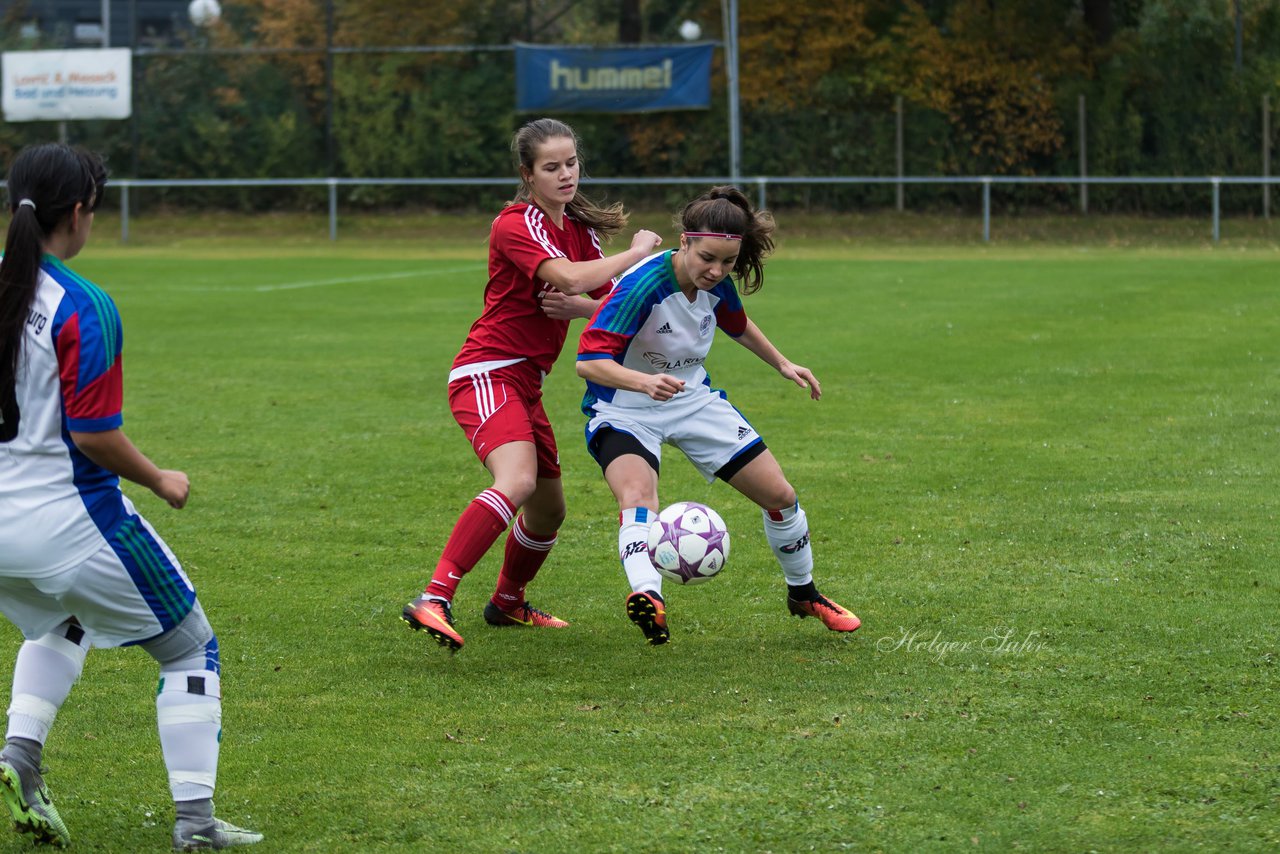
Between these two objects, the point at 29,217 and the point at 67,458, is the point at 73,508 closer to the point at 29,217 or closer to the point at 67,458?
the point at 67,458

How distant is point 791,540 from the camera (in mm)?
5977

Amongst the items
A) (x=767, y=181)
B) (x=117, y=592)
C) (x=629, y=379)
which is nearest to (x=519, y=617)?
(x=629, y=379)

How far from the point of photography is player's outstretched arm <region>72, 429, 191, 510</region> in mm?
3730

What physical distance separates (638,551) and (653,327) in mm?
844

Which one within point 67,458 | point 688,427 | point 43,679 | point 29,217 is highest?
point 29,217

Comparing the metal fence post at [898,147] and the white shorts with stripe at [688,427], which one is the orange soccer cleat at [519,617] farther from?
the metal fence post at [898,147]

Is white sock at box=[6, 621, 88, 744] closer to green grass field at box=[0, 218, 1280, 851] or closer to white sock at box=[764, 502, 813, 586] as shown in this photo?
green grass field at box=[0, 218, 1280, 851]

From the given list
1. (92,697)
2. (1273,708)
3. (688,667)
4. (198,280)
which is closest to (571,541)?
(688,667)

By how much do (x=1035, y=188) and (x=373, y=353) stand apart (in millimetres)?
19185

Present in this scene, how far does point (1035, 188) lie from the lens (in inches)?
1211

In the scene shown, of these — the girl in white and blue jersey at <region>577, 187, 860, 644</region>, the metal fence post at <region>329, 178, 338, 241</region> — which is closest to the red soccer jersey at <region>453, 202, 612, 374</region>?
the girl in white and blue jersey at <region>577, 187, 860, 644</region>

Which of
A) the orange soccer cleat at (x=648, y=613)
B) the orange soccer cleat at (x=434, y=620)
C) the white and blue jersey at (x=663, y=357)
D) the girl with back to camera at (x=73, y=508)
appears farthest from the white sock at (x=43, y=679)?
the white and blue jersey at (x=663, y=357)

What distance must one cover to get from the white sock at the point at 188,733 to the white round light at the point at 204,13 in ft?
110

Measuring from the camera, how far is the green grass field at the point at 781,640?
4.29m
